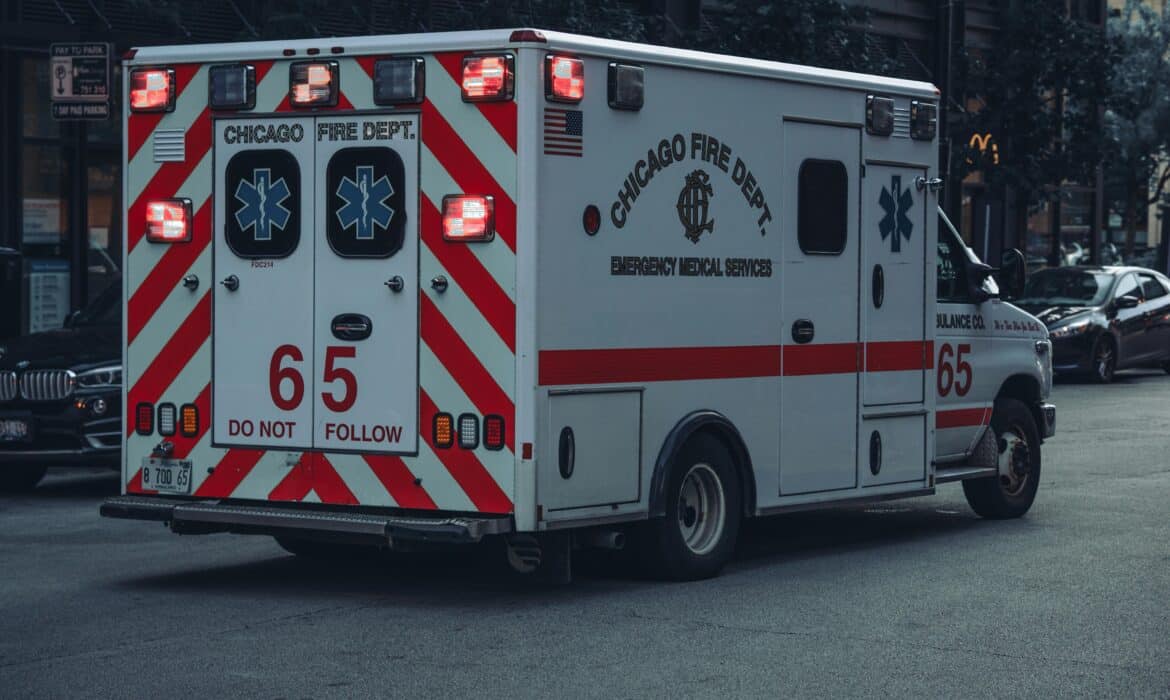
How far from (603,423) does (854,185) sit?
254cm

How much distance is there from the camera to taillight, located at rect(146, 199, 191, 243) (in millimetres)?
9742

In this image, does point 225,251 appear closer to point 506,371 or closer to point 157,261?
point 157,261

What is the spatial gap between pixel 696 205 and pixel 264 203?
2148 mm

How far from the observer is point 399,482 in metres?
9.14

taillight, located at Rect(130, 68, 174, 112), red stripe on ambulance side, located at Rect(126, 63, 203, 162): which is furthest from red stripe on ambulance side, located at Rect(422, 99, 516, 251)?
taillight, located at Rect(130, 68, 174, 112)

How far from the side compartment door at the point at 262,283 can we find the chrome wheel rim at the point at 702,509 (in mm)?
1956

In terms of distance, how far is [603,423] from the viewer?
9.21 meters

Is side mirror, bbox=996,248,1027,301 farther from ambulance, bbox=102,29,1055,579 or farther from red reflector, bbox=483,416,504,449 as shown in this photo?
red reflector, bbox=483,416,504,449

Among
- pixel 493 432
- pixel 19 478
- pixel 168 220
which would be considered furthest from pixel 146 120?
pixel 19 478

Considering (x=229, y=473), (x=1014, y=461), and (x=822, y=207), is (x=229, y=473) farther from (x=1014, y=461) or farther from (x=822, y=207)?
(x=1014, y=461)

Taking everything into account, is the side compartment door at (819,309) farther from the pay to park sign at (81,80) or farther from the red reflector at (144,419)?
the pay to park sign at (81,80)

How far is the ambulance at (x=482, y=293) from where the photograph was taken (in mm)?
8922

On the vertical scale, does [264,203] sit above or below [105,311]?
above

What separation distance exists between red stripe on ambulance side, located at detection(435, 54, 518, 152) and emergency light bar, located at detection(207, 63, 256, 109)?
114 cm
